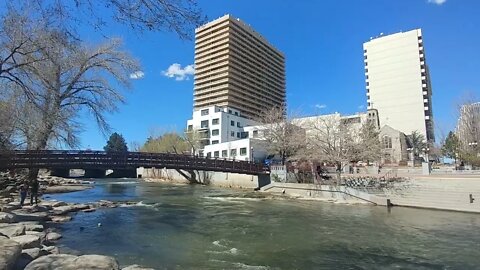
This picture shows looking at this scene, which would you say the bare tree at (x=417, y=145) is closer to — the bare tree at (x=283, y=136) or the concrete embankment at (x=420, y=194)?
the bare tree at (x=283, y=136)

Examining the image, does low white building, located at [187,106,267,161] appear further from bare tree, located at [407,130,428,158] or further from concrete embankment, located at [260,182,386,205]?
bare tree, located at [407,130,428,158]

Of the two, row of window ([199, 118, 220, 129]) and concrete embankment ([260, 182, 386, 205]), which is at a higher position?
row of window ([199, 118, 220, 129])

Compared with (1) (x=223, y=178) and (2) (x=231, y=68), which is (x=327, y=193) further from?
(2) (x=231, y=68)

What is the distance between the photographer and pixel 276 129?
53.8m

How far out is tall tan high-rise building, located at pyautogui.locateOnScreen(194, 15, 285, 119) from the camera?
118 meters

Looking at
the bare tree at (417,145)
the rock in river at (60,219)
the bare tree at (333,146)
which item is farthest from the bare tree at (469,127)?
the rock in river at (60,219)

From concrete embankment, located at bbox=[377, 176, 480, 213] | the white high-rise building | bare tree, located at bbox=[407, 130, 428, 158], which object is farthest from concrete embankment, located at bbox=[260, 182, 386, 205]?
the white high-rise building

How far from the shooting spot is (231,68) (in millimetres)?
118875

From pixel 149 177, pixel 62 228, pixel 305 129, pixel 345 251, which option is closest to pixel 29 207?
pixel 62 228

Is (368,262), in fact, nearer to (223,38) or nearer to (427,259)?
(427,259)

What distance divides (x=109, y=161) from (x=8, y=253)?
103ft

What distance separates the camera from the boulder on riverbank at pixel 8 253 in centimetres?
791

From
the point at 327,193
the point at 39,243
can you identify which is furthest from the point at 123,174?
the point at 39,243

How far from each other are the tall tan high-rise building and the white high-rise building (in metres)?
39.8
